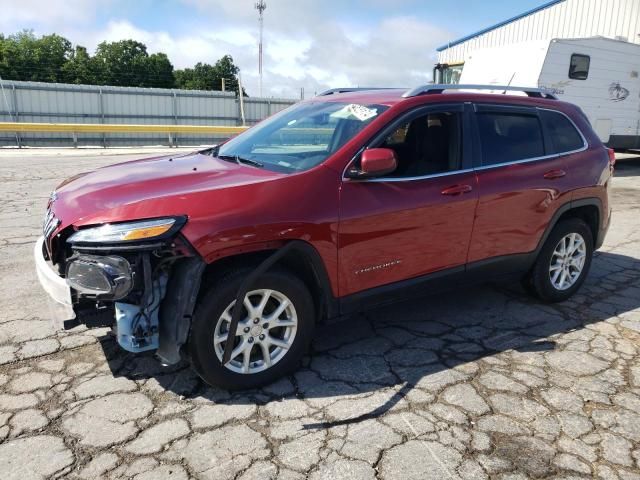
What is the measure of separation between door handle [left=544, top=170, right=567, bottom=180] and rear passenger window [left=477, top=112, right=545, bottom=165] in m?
0.17

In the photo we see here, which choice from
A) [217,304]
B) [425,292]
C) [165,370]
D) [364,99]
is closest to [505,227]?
[425,292]

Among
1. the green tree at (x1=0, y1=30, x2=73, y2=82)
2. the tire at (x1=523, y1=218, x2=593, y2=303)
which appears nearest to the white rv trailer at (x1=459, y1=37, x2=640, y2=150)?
the tire at (x1=523, y1=218, x2=593, y2=303)

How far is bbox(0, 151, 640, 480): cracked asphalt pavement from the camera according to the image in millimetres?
2551

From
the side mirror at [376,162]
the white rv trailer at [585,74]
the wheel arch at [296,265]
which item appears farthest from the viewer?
the white rv trailer at [585,74]

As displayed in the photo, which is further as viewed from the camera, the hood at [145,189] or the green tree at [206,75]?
the green tree at [206,75]

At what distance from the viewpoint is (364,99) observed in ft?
12.8

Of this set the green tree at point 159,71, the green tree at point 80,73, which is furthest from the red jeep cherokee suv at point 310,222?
the green tree at point 159,71

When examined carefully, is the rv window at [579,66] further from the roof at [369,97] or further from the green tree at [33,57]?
the green tree at [33,57]

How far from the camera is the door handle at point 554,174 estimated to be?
4.32m

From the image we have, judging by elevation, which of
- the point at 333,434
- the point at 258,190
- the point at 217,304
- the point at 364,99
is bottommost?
the point at 333,434

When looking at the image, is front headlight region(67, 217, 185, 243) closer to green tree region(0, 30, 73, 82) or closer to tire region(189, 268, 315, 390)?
tire region(189, 268, 315, 390)

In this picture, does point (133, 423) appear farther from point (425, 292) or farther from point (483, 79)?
point (483, 79)

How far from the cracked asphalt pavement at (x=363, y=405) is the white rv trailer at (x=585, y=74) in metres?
9.28

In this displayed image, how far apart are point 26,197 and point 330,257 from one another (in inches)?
306
